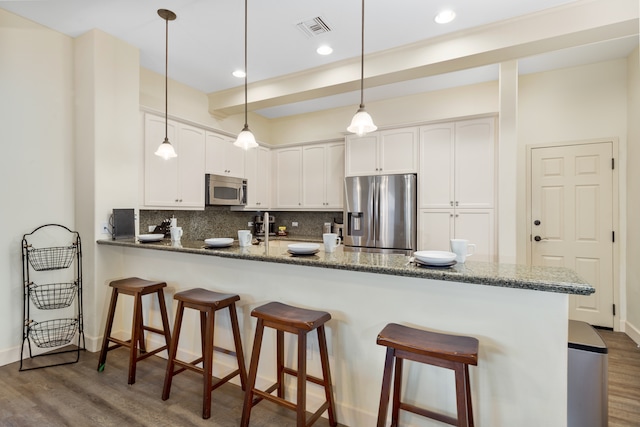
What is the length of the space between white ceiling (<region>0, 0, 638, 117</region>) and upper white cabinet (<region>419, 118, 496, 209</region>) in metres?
0.65

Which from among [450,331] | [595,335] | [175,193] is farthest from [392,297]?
[175,193]

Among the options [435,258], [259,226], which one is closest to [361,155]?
[259,226]

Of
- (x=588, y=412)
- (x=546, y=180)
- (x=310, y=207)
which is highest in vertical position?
(x=546, y=180)

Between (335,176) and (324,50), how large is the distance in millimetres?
1928

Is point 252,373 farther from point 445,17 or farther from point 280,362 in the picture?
point 445,17

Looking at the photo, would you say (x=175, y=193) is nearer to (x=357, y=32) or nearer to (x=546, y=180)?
(x=357, y=32)

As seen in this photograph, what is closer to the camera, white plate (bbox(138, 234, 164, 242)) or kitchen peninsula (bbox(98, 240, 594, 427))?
kitchen peninsula (bbox(98, 240, 594, 427))

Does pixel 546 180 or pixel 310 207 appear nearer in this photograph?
pixel 546 180

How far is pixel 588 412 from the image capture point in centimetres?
167

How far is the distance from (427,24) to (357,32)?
1.90 ft

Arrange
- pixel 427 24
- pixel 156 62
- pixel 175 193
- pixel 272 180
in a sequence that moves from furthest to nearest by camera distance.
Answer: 1. pixel 272 180
2. pixel 175 193
3. pixel 156 62
4. pixel 427 24

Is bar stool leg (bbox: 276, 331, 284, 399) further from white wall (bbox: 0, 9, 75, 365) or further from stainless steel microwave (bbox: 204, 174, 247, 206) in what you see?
stainless steel microwave (bbox: 204, 174, 247, 206)

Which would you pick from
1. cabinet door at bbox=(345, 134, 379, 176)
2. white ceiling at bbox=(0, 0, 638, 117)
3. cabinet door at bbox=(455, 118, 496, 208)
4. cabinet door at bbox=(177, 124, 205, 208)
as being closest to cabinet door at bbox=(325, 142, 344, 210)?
cabinet door at bbox=(345, 134, 379, 176)

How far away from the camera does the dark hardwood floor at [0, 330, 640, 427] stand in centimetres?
194
